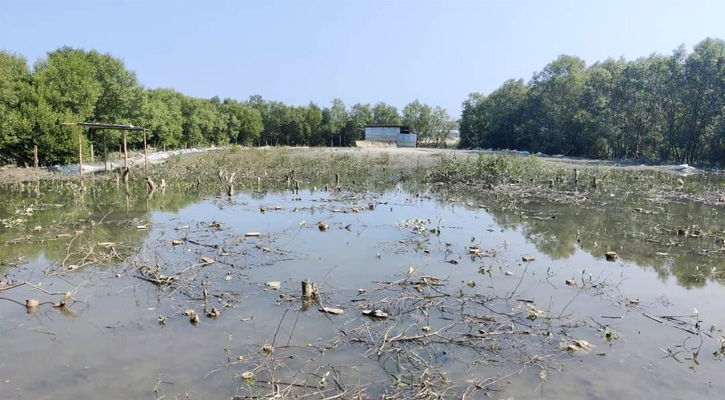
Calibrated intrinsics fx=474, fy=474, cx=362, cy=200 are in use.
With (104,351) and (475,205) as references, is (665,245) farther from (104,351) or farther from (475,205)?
(104,351)

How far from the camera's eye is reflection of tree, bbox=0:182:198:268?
11180 millimetres

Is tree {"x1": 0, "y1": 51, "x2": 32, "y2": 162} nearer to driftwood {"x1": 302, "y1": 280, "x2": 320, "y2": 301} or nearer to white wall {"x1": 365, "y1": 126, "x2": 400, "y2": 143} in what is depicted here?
driftwood {"x1": 302, "y1": 280, "x2": 320, "y2": 301}

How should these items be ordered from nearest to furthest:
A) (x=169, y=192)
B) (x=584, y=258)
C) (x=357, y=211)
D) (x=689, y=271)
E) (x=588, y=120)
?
(x=689, y=271) → (x=584, y=258) → (x=357, y=211) → (x=169, y=192) → (x=588, y=120)

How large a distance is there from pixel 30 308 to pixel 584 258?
10970 millimetres

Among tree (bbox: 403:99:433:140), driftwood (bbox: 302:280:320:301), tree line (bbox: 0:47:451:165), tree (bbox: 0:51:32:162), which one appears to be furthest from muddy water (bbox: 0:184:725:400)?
tree (bbox: 403:99:433:140)

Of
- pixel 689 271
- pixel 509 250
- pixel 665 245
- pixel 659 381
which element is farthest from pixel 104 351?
pixel 665 245

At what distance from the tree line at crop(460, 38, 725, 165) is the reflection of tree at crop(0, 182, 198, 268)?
40.1m

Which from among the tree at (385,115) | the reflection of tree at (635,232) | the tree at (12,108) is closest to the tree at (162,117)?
the tree at (12,108)

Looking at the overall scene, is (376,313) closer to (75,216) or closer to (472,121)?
(75,216)

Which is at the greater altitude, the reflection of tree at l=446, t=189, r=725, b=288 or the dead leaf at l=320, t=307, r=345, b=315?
the reflection of tree at l=446, t=189, r=725, b=288

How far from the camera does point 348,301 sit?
26.2 feet

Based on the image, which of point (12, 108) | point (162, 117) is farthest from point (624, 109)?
point (12, 108)

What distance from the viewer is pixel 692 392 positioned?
5.39 meters

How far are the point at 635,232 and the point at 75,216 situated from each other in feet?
56.2
